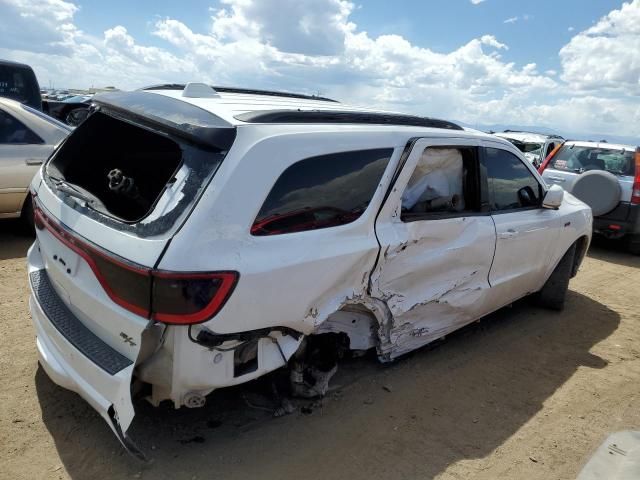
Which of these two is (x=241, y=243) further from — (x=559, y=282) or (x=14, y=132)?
(x=14, y=132)

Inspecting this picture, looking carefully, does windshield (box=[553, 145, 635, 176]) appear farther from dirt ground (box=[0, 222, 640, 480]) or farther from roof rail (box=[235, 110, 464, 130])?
roof rail (box=[235, 110, 464, 130])

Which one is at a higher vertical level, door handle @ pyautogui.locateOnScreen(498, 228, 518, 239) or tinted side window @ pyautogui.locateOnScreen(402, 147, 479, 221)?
tinted side window @ pyautogui.locateOnScreen(402, 147, 479, 221)

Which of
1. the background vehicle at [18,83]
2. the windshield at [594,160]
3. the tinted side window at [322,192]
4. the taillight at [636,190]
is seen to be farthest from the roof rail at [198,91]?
the background vehicle at [18,83]

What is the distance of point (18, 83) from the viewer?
400 inches

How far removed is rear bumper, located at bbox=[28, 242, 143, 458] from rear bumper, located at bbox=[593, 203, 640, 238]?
770 cm

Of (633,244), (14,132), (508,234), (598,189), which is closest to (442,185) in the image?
(508,234)

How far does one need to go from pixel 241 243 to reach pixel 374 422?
1489 mm

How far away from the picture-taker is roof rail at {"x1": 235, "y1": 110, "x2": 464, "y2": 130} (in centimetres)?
260

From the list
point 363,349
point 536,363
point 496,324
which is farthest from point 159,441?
point 496,324

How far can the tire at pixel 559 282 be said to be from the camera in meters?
5.09

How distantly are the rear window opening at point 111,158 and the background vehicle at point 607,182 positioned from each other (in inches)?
258

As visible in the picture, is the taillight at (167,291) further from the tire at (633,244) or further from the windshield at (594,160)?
the windshield at (594,160)

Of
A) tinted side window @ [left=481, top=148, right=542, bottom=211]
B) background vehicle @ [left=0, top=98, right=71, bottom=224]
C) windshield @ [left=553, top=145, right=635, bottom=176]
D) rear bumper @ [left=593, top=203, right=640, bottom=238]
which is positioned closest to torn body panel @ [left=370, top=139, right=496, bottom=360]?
tinted side window @ [left=481, top=148, right=542, bottom=211]

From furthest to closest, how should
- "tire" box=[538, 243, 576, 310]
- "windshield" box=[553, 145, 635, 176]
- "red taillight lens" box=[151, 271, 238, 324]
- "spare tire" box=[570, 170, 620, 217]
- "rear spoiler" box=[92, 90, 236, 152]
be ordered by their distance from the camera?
"windshield" box=[553, 145, 635, 176] → "spare tire" box=[570, 170, 620, 217] → "tire" box=[538, 243, 576, 310] → "rear spoiler" box=[92, 90, 236, 152] → "red taillight lens" box=[151, 271, 238, 324]
